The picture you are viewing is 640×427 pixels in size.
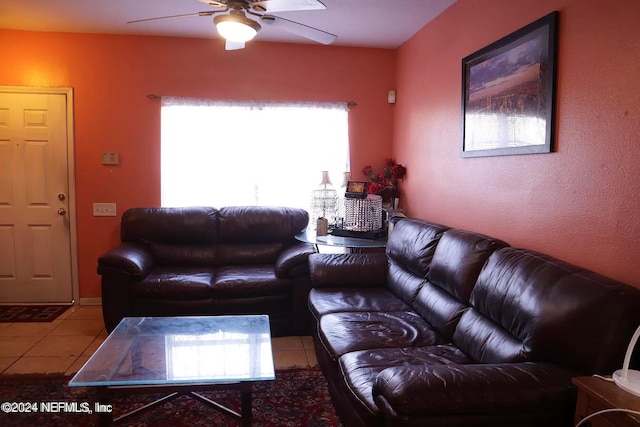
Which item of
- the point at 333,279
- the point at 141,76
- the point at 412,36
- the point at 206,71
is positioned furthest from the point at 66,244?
the point at 412,36

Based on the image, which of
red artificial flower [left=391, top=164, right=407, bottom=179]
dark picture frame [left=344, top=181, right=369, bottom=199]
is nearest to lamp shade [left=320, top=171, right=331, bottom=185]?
dark picture frame [left=344, top=181, right=369, bottom=199]

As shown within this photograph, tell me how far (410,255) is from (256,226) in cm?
157

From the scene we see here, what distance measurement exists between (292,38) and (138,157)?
72.8 inches

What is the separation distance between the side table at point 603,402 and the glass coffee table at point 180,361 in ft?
3.95

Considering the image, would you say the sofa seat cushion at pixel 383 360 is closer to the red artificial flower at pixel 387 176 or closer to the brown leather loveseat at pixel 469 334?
the brown leather loveseat at pixel 469 334

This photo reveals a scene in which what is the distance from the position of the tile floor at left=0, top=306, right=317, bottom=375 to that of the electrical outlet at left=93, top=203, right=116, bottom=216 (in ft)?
3.13

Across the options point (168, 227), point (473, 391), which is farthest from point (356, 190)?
point (473, 391)

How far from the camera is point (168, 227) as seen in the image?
3.85 m

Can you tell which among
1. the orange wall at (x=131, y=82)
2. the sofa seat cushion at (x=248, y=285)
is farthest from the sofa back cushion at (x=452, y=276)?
the orange wall at (x=131, y=82)

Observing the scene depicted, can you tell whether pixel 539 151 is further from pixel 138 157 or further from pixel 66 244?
pixel 66 244

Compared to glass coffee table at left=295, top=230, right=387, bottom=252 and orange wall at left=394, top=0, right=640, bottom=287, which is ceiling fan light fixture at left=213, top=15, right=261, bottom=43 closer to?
orange wall at left=394, top=0, right=640, bottom=287

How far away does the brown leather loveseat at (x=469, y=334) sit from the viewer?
4.75 feet

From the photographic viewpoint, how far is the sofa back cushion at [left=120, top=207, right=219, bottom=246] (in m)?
3.85

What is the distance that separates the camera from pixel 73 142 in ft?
13.3
